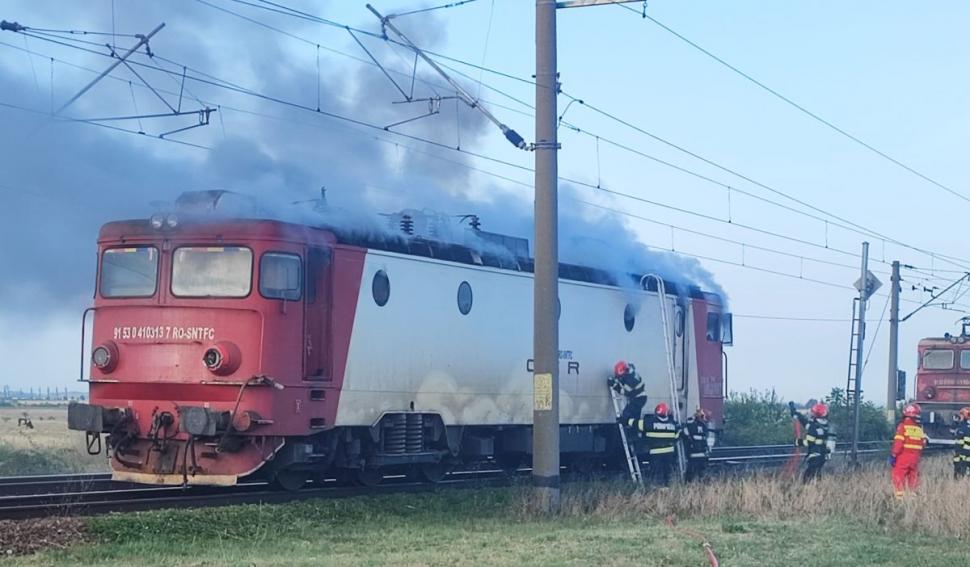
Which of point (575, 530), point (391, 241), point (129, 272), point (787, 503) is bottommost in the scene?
point (575, 530)

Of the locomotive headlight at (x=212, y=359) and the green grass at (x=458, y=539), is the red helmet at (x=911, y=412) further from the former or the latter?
the locomotive headlight at (x=212, y=359)

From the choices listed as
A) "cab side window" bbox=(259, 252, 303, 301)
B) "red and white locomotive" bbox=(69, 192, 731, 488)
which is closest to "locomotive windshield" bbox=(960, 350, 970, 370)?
"red and white locomotive" bbox=(69, 192, 731, 488)

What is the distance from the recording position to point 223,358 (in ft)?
47.5

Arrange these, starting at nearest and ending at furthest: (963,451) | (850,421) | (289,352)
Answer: (289,352), (963,451), (850,421)

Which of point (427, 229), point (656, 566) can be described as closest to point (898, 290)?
point (427, 229)

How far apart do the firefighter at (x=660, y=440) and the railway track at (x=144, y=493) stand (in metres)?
2.17

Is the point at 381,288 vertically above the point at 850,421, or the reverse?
the point at 381,288

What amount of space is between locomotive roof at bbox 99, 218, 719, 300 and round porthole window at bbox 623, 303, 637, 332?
0.43m

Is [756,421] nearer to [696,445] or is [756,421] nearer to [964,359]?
[964,359]

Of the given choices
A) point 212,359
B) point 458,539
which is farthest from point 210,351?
point 458,539

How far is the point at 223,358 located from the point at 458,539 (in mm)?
3893

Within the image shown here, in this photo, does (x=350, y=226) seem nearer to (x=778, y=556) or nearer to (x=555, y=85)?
(x=555, y=85)

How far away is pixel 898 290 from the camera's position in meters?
38.0

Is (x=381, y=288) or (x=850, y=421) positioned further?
(x=850, y=421)
